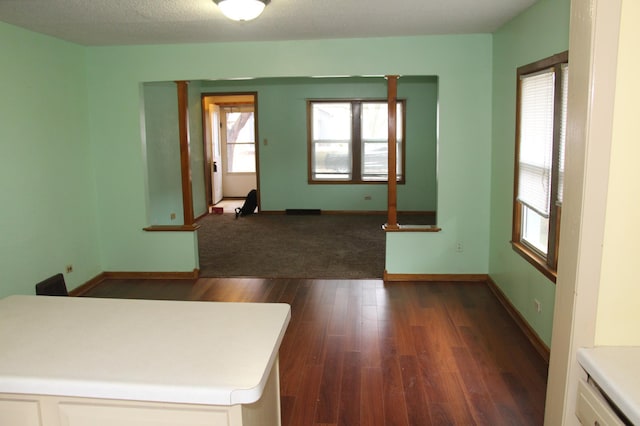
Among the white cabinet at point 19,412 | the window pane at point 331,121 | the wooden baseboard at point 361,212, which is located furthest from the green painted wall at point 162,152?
the white cabinet at point 19,412

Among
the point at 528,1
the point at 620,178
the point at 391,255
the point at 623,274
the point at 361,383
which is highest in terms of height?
the point at 528,1

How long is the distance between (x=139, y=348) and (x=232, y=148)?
31.8 feet

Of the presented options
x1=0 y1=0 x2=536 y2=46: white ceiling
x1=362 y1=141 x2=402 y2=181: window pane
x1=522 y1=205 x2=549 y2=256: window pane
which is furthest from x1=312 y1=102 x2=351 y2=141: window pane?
x1=522 y1=205 x2=549 y2=256: window pane

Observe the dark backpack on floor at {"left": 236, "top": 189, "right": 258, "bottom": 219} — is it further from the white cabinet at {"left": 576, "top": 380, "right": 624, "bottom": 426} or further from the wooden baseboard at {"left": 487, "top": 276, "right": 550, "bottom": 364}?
the white cabinet at {"left": 576, "top": 380, "right": 624, "bottom": 426}

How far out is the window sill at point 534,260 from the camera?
129 inches

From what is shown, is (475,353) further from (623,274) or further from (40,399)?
(40,399)

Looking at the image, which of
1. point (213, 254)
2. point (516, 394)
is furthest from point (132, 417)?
point (213, 254)

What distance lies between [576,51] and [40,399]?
6.12 feet

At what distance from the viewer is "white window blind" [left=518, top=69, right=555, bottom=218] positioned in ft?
11.3

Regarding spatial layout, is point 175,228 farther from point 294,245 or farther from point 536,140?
point 536,140

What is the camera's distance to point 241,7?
3.27 meters

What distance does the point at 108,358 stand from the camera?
61.1 inches

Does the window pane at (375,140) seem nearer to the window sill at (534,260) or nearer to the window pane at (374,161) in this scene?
the window pane at (374,161)

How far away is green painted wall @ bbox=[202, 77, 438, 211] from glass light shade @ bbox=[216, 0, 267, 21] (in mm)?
5334
